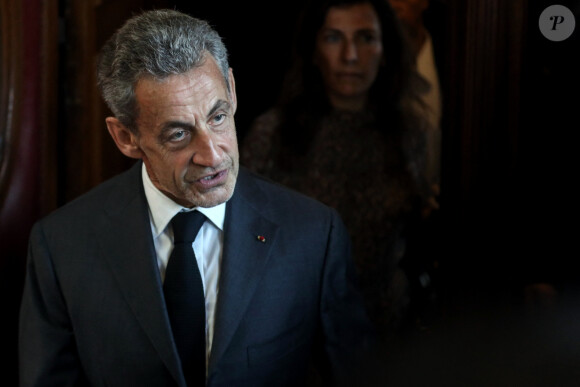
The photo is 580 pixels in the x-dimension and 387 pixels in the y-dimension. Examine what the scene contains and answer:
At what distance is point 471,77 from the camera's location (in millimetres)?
2014

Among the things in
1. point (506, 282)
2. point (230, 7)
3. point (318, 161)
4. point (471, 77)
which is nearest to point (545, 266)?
point (506, 282)

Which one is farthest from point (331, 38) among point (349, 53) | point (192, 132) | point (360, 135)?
point (192, 132)

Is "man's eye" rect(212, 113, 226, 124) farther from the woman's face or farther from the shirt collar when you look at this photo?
the woman's face

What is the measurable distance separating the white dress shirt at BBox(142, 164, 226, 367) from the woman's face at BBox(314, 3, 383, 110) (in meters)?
0.53

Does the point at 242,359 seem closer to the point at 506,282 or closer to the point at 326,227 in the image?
the point at 326,227

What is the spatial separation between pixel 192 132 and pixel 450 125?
80cm

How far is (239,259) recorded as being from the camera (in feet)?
6.01

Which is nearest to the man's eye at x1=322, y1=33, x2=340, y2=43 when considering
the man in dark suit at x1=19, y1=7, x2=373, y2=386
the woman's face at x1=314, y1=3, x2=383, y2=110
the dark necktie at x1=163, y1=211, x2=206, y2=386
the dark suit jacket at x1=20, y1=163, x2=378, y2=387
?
the woman's face at x1=314, y1=3, x2=383, y2=110

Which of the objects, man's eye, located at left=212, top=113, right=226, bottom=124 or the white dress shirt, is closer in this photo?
man's eye, located at left=212, top=113, right=226, bottom=124

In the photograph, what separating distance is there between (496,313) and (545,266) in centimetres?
132

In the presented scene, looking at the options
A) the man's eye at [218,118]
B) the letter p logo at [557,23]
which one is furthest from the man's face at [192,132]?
the letter p logo at [557,23]

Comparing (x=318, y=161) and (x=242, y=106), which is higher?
(x=242, y=106)

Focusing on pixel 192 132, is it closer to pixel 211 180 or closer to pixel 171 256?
pixel 211 180

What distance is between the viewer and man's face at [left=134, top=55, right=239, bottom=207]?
1681mm
